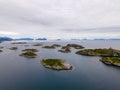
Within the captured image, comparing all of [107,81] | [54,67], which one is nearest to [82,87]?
[107,81]

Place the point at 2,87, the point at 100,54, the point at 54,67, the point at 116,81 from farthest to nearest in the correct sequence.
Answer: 1. the point at 100,54
2. the point at 54,67
3. the point at 116,81
4. the point at 2,87

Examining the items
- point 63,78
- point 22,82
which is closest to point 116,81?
point 63,78

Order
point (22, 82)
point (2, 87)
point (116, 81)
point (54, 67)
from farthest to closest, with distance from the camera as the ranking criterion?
point (54, 67)
point (116, 81)
point (22, 82)
point (2, 87)

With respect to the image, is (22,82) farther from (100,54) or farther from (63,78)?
(100,54)

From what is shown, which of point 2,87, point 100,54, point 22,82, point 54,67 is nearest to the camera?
point 2,87

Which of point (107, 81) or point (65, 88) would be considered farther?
point (107, 81)

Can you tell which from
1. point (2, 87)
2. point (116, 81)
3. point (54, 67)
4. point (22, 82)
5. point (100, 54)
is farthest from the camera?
point (100, 54)

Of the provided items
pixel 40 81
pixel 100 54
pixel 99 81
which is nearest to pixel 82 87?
pixel 99 81

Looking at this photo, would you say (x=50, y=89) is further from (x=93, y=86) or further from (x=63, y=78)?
(x=93, y=86)

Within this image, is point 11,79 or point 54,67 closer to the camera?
point 11,79
